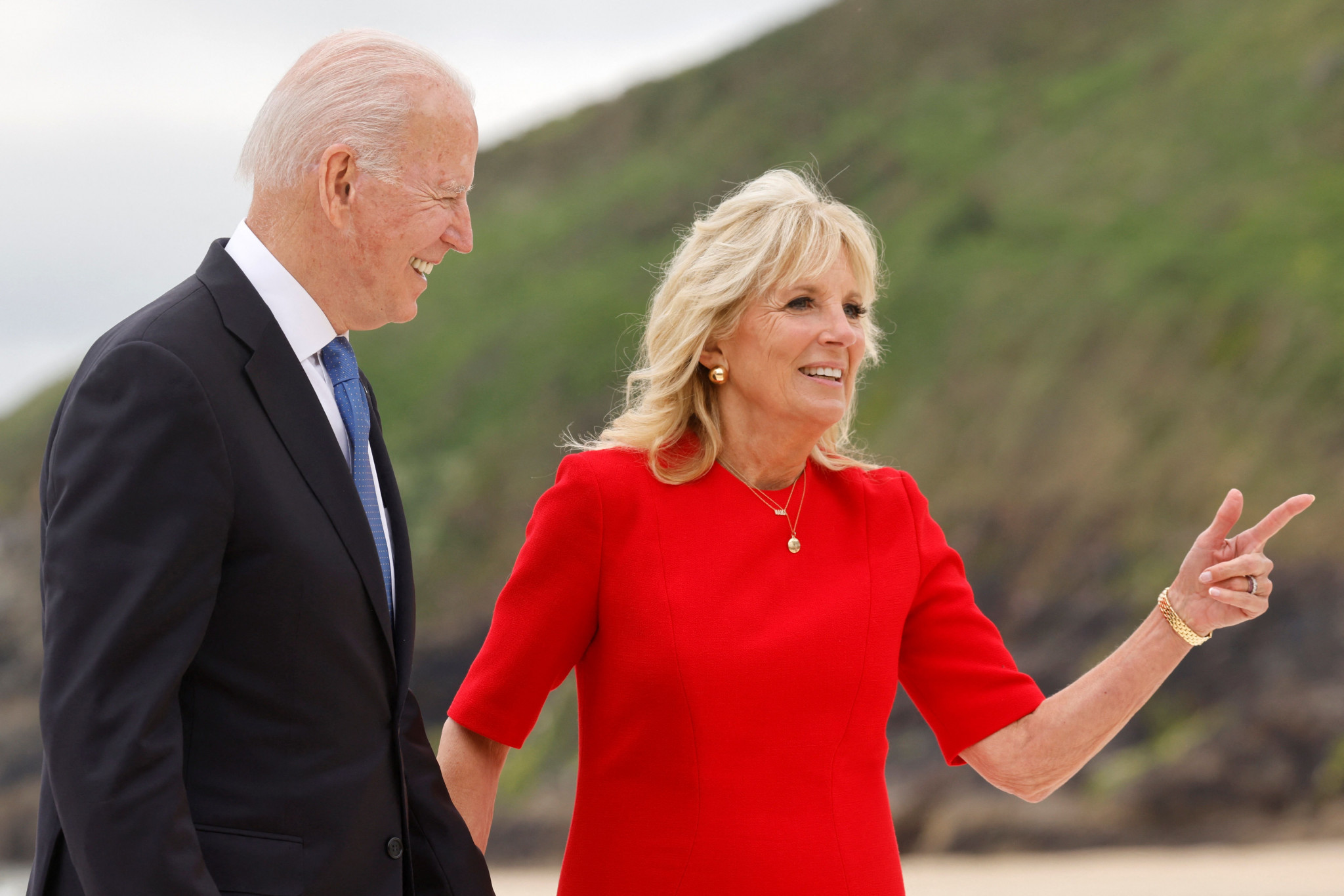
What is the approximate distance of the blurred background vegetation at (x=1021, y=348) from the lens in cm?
1416

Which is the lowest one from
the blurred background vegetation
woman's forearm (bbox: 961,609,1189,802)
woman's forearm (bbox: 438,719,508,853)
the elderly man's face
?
woman's forearm (bbox: 438,719,508,853)

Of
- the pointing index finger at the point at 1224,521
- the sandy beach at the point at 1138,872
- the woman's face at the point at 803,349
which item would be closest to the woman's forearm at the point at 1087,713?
the pointing index finger at the point at 1224,521

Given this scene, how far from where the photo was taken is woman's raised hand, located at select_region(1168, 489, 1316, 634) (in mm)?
2592

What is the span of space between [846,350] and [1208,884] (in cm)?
1053

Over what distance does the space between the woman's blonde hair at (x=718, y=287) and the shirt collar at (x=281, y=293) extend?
0.84m

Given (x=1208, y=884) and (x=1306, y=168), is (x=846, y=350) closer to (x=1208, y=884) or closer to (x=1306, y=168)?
(x=1208, y=884)

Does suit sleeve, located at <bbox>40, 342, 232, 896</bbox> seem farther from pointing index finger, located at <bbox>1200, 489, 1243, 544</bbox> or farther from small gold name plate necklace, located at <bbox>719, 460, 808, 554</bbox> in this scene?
pointing index finger, located at <bbox>1200, 489, 1243, 544</bbox>

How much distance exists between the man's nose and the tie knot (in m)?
0.22

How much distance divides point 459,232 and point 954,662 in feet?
4.36

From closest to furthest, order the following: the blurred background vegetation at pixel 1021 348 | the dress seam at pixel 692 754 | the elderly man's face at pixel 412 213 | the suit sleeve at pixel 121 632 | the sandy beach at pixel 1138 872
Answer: the suit sleeve at pixel 121 632 < the elderly man's face at pixel 412 213 < the dress seam at pixel 692 754 < the sandy beach at pixel 1138 872 < the blurred background vegetation at pixel 1021 348

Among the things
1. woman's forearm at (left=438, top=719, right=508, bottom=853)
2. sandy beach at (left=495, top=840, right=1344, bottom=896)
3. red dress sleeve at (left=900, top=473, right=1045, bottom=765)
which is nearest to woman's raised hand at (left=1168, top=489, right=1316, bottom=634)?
red dress sleeve at (left=900, top=473, right=1045, bottom=765)

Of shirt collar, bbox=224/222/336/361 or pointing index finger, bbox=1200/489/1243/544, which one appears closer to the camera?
shirt collar, bbox=224/222/336/361

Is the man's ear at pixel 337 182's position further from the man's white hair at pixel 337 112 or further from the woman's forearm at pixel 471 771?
the woman's forearm at pixel 471 771

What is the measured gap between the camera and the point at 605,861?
257 centimetres
